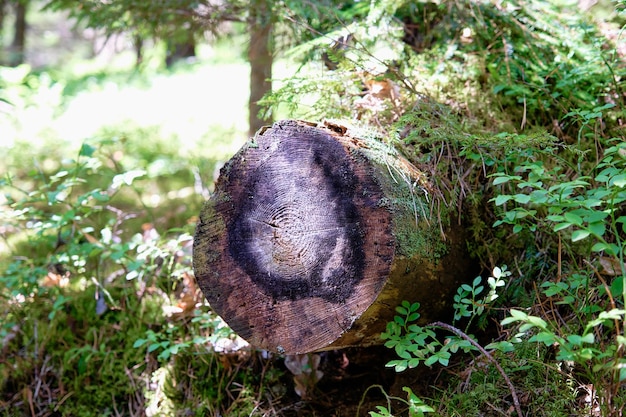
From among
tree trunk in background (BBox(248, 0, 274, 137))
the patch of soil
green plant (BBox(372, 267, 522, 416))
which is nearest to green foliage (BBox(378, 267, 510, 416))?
green plant (BBox(372, 267, 522, 416))

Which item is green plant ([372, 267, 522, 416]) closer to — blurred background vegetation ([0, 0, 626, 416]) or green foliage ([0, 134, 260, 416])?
blurred background vegetation ([0, 0, 626, 416])

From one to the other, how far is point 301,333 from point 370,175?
0.73m

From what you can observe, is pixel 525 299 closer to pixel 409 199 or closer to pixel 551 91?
pixel 409 199

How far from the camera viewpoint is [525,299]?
2.53 m

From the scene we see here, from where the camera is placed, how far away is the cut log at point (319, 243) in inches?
88.2

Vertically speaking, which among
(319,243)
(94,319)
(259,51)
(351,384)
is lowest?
(94,319)

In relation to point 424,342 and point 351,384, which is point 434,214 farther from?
point 351,384

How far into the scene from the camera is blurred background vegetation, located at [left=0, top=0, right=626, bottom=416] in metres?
2.22

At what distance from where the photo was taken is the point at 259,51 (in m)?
4.15

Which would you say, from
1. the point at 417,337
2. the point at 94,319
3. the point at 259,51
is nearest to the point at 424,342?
the point at 417,337

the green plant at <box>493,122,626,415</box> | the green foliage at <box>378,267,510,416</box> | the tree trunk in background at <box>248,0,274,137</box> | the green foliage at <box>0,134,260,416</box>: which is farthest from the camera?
the tree trunk in background at <box>248,0,274,137</box>

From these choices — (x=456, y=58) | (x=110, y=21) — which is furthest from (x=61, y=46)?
(x=456, y=58)

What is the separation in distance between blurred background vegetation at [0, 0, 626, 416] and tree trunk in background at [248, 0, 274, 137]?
0.06 ft

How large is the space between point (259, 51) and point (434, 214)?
2296 millimetres
